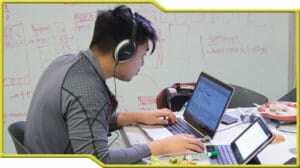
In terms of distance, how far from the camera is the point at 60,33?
4.64ft

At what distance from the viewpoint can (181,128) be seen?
4.45 ft

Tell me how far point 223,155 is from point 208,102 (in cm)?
22

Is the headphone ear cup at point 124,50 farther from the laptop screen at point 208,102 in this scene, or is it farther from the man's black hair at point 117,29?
the laptop screen at point 208,102

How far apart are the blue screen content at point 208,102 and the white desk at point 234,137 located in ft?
0.20

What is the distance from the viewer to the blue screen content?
4.08ft

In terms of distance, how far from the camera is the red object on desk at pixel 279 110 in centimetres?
137

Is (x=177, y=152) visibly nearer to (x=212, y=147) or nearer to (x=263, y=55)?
(x=212, y=147)

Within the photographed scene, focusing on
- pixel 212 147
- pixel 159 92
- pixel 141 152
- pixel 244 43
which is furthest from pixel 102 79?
pixel 244 43

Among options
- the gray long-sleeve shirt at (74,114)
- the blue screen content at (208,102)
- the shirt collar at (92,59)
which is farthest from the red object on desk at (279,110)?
the shirt collar at (92,59)

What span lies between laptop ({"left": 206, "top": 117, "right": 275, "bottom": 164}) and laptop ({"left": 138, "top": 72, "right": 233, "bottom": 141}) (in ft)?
0.29

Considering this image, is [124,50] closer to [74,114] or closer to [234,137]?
[74,114]

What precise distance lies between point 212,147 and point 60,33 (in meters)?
0.62

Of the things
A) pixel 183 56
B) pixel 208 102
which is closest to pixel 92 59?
pixel 208 102

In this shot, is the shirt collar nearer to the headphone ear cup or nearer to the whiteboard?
the headphone ear cup
